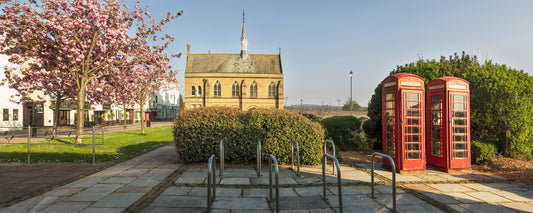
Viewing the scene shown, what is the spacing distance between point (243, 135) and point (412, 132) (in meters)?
4.65

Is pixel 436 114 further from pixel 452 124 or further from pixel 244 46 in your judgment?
pixel 244 46

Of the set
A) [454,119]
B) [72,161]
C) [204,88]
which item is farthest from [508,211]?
[204,88]

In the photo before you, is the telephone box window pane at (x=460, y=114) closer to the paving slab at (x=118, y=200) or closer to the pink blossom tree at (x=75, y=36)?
the paving slab at (x=118, y=200)

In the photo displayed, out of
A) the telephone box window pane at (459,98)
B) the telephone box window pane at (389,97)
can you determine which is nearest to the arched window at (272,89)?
the telephone box window pane at (389,97)

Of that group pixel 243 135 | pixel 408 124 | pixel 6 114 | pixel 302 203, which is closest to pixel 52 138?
pixel 243 135

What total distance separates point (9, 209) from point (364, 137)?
11.0 metres

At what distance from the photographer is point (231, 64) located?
1806 inches

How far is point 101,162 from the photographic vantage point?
8.26 m

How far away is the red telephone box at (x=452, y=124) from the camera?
22.1ft

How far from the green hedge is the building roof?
38.1 meters

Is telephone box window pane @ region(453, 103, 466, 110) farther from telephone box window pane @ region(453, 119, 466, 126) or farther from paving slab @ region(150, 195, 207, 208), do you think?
paving slab @ region(150, 195, 207, 208)

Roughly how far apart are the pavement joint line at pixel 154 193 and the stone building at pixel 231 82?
123 ft

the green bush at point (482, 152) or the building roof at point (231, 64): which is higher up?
the building roof at point (231, 64)

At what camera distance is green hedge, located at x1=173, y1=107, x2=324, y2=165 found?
752 centimetres
